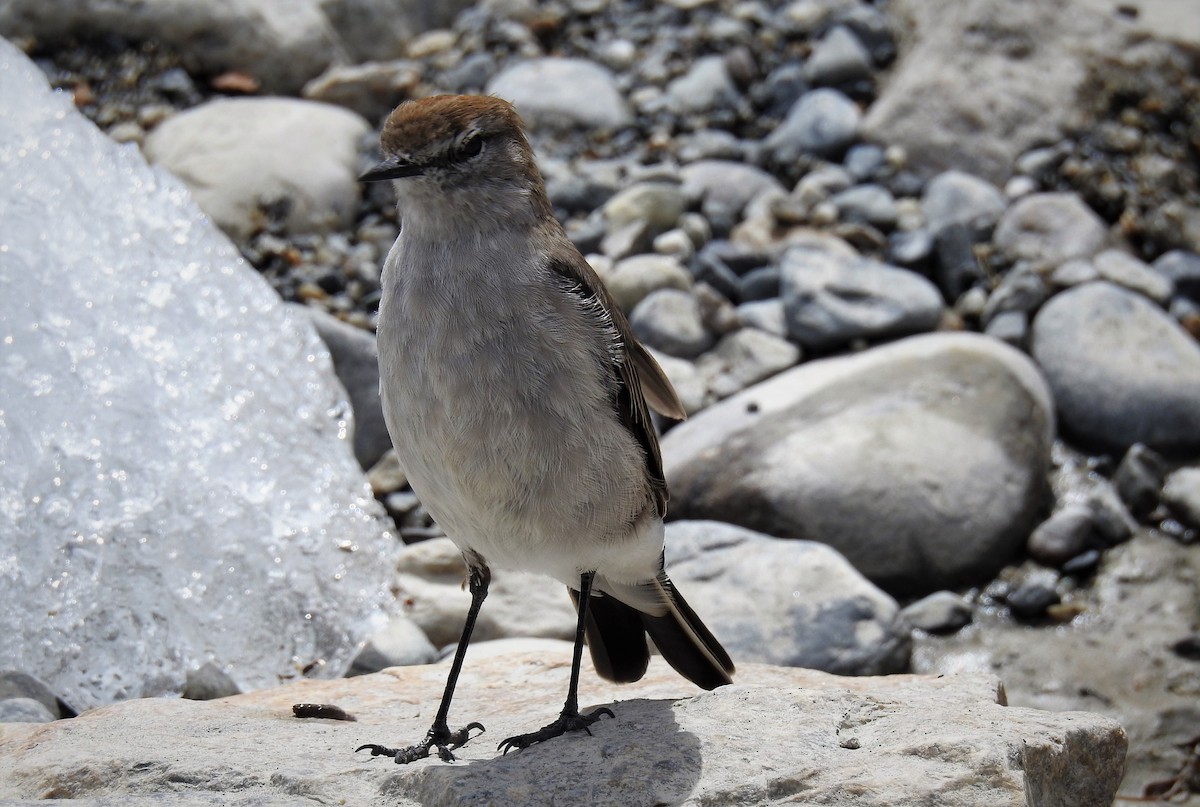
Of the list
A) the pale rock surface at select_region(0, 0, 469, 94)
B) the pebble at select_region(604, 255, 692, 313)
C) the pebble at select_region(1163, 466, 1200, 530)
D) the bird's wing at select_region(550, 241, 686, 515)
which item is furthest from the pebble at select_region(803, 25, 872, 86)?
the bird's wing at select_region(550, 241, 686, 515)

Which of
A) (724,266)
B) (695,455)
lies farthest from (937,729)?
(724,266)

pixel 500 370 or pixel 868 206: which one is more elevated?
pixel 500 370

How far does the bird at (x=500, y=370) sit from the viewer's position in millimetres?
4145

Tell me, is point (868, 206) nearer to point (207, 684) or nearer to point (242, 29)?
point (242, 29)

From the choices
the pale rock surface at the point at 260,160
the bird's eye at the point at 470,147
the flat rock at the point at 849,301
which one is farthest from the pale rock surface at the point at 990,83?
the bird's eye at the point at 470,147

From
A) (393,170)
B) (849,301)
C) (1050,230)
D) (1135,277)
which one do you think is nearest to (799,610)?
(849,301)

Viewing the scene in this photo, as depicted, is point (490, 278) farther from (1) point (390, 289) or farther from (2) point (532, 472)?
(2) point (532, 472)

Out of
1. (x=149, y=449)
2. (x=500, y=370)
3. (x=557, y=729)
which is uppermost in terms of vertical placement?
(x=500, y=370)

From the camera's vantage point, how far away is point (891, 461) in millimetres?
7148

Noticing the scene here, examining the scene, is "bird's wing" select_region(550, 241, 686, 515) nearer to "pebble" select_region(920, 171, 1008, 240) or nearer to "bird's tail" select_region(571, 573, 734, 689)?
"bird's tail" select_region(571, 573, 734, 689)

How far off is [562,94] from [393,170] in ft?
21.4

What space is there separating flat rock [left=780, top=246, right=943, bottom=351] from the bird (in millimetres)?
3768

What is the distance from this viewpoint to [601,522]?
4.41 metres

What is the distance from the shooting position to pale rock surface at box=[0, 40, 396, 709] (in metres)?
5.71
